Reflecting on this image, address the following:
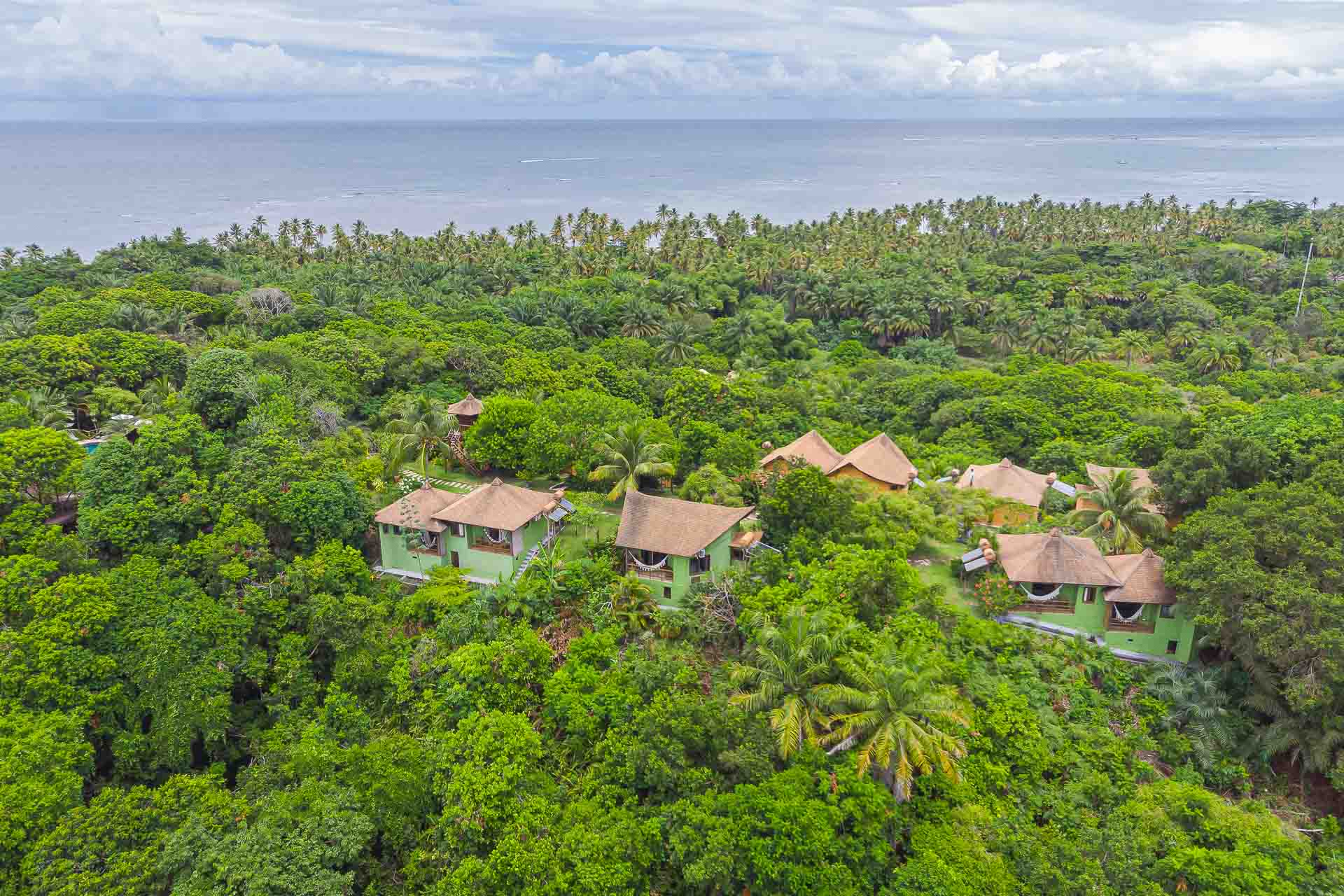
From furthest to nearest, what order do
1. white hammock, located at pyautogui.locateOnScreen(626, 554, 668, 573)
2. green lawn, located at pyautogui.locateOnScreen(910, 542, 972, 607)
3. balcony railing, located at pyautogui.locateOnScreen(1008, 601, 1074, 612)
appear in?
1. green lawn, located at pyautogui.locateOnScreen(910, 542, 972, 607)
2. white hammock, located at pyautogui.locateOnScreen(626, 554, 668, 573)
3. balcony railing, located at pyautogui.locateOnScreen(1008, 601, 1074, 612)

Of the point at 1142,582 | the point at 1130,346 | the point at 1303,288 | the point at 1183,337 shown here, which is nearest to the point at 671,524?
the point at 1142,582

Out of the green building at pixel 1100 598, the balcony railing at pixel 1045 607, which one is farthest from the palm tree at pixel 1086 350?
the balcony railing at pixel 1045 607

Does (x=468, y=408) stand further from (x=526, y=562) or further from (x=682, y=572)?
(x=682, y=572)

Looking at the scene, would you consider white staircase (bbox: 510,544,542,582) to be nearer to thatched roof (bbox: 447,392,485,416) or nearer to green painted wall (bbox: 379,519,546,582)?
green painted wall (bbox: 379,519,546,582)

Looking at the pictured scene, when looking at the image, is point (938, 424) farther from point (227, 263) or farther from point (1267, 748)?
point (227, 263)

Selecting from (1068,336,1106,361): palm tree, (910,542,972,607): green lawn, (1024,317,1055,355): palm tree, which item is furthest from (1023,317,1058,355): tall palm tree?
(910,542,972,607): green lawn

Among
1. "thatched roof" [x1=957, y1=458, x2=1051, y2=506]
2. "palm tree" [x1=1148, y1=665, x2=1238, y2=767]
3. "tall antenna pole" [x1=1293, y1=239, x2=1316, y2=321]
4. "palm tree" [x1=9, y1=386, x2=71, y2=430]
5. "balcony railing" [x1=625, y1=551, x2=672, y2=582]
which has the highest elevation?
"tall antenna pole" [x1=1293, y1=239, x2=1316, y2=321]

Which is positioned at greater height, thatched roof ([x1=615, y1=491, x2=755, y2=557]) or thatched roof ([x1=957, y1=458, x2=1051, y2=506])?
thatched roof ([x1=615, y1=491, x2=755, y2=557])
